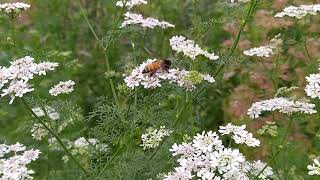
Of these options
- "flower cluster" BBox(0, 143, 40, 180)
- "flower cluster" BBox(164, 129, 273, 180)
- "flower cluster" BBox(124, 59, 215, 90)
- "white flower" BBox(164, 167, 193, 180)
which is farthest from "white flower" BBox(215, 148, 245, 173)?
"flower cluster" BBox(0, 143, 40, 180)

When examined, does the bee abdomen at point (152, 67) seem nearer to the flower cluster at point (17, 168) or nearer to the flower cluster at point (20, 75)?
the flower cluster at point (20, 75)

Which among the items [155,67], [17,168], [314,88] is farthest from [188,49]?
[17,168]

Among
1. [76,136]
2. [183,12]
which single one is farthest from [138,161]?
[183,12]

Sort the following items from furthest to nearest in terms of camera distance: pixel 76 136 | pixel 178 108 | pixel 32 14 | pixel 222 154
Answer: pixel 32 14 < pixel 76 136 < pixel 178 108 < pixel 222 154

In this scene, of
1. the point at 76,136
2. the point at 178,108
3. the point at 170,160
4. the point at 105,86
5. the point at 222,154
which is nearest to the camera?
the point at 222,154

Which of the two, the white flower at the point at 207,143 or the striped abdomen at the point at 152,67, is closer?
the white flower at the point at 207,143

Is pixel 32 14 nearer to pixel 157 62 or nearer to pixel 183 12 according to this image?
pixel 183 12

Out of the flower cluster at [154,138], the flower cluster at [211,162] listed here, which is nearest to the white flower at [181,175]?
the flower cluster at [211,162]
